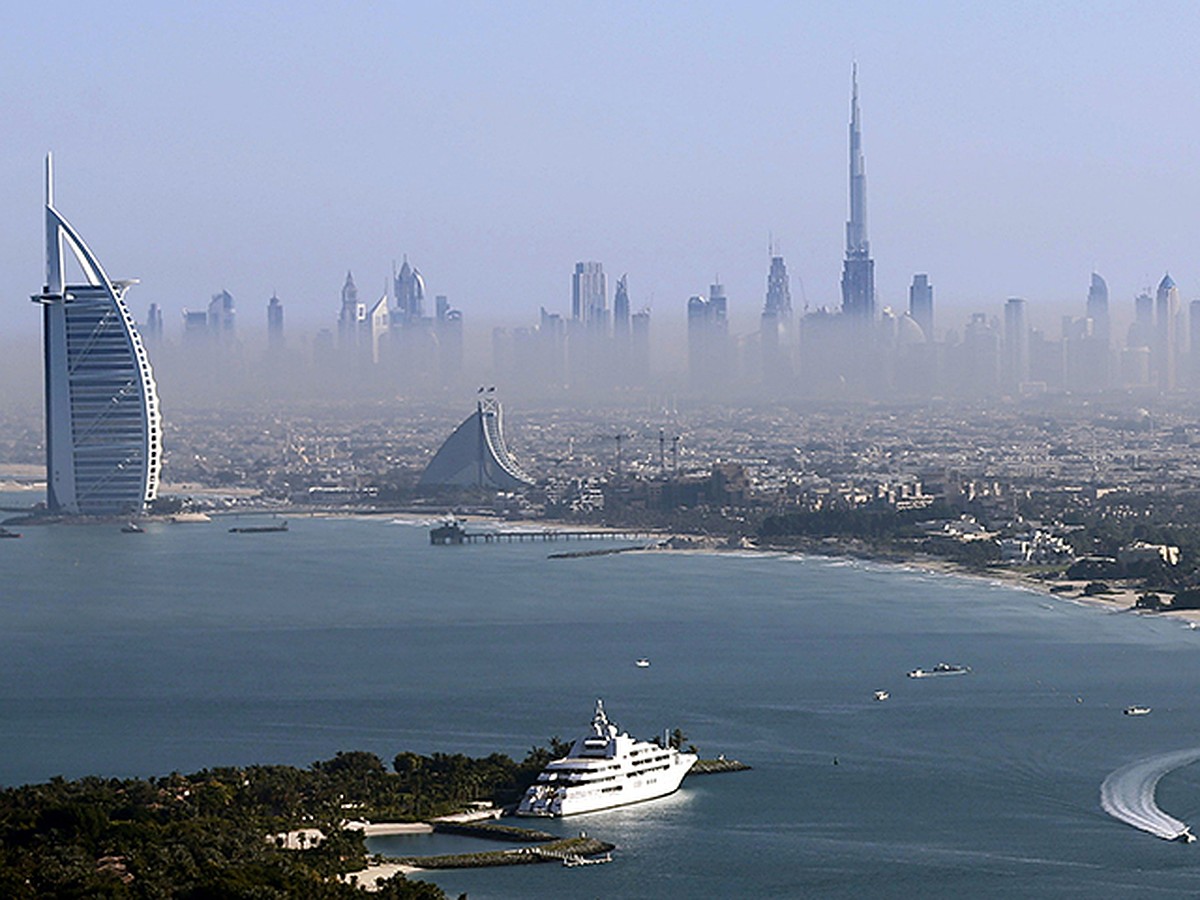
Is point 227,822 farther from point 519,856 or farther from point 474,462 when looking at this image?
point 474,462

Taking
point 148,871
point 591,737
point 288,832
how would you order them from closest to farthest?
1. point 148,871
2. point 288,832
3. point 591,737

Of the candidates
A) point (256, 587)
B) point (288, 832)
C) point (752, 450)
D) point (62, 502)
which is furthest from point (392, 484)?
point (288, 832)

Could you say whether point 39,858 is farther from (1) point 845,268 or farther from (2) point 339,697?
(1) point 845,268

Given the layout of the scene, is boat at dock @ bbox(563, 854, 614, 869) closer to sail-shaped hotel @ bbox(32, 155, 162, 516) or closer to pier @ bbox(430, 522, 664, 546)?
pier @ bbox(430, 522, 664, 546)

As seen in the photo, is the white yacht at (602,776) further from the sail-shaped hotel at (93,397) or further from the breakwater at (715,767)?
the sail-shaped hotel at (93,397)

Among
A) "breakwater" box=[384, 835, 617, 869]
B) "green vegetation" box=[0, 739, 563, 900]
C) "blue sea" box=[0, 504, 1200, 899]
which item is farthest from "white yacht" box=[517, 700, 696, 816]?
"breakwater" box=[384, 835, 617, 869]

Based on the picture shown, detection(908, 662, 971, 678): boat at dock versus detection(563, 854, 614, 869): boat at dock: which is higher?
detection(908, 662, 971, 678): boat at dock
